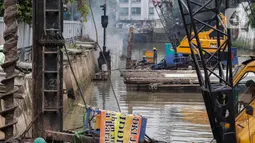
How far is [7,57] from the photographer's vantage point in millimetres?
6254

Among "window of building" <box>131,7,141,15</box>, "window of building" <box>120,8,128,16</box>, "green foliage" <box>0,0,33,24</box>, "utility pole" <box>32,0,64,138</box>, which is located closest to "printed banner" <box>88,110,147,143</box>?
"utility pole" <box>32,0,64,138</box>

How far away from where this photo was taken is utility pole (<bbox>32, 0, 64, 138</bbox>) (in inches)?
341

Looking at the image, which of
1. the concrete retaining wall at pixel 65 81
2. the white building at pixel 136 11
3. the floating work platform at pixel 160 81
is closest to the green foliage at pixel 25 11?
the concrete retaining wall at pixel 65 81

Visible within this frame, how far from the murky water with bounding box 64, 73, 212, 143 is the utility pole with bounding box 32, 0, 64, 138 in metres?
1.21

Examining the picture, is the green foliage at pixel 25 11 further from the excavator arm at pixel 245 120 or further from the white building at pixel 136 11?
the white building at pixel 136 11

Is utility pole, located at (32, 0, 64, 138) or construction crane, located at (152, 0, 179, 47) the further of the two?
construction crane, located at (152, 0, 179, 47)

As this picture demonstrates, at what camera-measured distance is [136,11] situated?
88688 mm

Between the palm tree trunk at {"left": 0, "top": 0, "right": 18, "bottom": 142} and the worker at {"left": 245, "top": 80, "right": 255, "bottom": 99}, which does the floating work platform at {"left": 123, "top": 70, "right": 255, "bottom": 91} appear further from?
the palm tree trunk at {"left": 0, "top": 0, "right": 18, "bottom": 142}

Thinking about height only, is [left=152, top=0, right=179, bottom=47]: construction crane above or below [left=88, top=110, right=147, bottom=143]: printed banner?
above

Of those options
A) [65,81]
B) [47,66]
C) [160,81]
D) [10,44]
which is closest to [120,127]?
[47,66]

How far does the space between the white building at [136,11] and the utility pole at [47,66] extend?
7868cm

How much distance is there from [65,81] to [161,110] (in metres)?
3.75

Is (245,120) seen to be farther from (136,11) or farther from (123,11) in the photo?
(123,11)

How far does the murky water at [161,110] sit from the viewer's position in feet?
43.1
